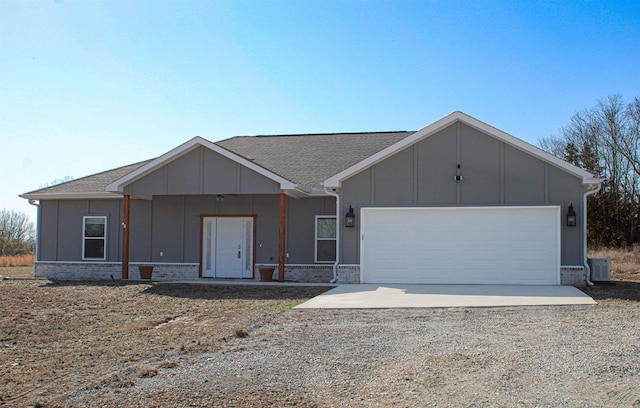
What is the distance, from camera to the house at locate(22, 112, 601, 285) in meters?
15.4

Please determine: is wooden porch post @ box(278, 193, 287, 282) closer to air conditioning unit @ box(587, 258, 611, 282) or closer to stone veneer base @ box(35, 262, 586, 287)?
stone veneer base @ box(35, 262, 586, 287)

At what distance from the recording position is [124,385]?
613 centimetres

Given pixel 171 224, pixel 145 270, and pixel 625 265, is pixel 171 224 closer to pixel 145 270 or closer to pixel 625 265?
pixel 145 270

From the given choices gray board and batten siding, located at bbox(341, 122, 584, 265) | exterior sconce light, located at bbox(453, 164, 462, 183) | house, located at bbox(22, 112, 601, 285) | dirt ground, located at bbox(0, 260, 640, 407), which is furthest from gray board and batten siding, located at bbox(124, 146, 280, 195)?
exterior sconce light, located at bbox(453, 164, 462, 183)

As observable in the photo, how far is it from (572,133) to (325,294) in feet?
103

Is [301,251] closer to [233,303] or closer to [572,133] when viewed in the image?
[233,303]

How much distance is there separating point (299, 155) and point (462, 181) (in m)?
7.03

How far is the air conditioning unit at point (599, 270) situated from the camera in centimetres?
1588

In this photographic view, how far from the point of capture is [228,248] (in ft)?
61.7

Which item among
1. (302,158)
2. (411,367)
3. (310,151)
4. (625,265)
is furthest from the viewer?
(625,265)

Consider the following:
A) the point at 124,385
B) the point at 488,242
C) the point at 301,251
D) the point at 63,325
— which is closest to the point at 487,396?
the point at 124,385

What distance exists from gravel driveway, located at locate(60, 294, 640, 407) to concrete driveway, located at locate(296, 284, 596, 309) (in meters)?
2.00

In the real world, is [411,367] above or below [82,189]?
below

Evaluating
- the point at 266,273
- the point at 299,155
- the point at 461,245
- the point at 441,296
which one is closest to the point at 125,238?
the point at 266,273
